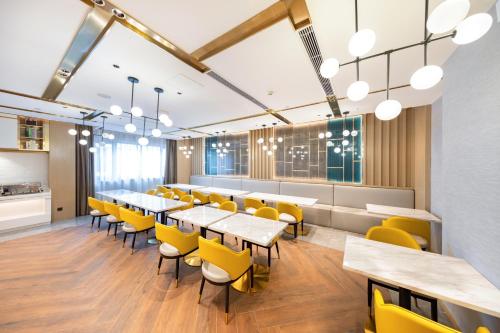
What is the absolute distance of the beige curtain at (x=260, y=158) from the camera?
609 cm

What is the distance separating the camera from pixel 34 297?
6.71 ft

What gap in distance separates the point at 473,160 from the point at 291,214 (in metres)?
2.67

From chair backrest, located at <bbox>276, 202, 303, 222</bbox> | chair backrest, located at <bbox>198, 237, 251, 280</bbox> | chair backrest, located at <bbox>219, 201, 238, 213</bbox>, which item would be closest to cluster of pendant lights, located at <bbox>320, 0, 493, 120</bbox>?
chair backrest, located at <bbox>198, 237, 251, 280</bbox>

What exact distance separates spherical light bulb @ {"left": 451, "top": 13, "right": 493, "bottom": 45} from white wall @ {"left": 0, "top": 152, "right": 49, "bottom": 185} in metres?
8.12

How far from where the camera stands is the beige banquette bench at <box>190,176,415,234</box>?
388 cm

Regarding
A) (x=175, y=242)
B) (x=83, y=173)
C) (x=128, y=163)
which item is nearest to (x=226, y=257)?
(x=175, y=242)

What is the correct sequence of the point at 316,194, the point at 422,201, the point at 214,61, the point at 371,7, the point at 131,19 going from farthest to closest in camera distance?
the point at 316,194 → the point at 422,201 → the point at 214,61 → the point at 131,19 → the point at 371,7

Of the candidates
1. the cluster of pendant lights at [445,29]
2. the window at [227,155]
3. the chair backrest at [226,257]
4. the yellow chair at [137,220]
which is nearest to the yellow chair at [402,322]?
the chair backrest at [226,257]

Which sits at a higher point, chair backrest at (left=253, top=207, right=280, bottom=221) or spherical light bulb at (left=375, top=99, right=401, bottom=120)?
spherical light bulb at (left=375, top=99, right=401, bottom=120)

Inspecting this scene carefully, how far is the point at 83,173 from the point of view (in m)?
5.34

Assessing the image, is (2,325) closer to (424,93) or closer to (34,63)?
(34,63)

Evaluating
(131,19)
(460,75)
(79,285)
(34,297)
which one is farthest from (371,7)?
(34,297)

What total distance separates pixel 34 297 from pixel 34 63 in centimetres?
290

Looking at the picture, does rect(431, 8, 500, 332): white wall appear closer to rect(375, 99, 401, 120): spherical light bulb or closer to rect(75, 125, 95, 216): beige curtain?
rect(375, 99, 401, 120): spherical light bulb
